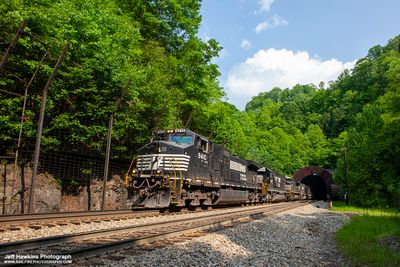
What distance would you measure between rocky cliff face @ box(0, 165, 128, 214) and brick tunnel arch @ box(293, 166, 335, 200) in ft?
102

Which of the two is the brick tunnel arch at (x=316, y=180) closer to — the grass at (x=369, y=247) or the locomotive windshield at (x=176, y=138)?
the locomotive windshield at (x=176, y=138)

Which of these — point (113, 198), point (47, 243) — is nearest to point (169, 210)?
point (113, 198)

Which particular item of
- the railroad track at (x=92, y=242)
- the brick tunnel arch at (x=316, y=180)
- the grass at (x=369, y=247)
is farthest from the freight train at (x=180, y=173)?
the brick tunnel arch at (x=316, y=180)

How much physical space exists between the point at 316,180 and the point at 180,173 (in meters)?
58.5

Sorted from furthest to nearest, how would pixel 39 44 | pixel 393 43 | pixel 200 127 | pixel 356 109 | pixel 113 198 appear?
pixel 393 43 < pixel 356 109 < pixel 200 127 < pixel 113 198 < pixel 39 44

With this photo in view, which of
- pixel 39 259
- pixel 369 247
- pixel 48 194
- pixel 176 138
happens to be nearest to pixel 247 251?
pixel 369 247

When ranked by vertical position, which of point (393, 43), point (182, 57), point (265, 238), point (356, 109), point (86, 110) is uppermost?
point (393, 43)

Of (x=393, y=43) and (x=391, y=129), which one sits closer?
(x=391, y=129)

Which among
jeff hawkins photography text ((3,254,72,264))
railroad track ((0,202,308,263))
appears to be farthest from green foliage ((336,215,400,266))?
jeff hawkins photography text ((3,254,72,264))

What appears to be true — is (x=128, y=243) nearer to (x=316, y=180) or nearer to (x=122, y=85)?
(x=122, y=85)

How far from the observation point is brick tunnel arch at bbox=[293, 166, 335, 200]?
50.5 metres

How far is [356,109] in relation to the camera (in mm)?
86000

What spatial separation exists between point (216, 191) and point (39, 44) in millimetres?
13039

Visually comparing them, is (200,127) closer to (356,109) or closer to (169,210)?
(169,210)
